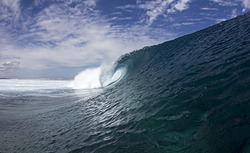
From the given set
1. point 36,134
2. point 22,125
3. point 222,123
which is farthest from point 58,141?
point 222,123

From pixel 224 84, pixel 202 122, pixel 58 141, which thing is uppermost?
pixel 224 84

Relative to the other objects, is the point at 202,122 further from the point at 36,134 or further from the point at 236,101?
the point at 36,134

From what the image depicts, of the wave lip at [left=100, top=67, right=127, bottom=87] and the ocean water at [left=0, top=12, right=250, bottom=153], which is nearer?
the ocean water at [left=0, top=12, right=250, bottom=153]

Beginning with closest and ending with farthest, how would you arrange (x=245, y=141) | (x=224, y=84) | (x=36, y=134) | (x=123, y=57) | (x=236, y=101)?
1. (x=245, y=141)
2. (x=236, y=101)
3. (x=224, y=84)
4. (x=36, y=134)
5. (x=123, y=57)

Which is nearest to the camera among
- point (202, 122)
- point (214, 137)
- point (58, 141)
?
point (214, 137)

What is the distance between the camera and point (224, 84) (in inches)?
169

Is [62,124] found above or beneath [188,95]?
beneath

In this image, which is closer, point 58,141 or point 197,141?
point 197,141

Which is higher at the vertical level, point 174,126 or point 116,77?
point 116,77

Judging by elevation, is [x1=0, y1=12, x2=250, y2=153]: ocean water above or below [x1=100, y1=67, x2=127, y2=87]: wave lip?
below

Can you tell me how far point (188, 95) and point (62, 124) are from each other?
16.2ft

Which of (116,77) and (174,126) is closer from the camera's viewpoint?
(174,126)

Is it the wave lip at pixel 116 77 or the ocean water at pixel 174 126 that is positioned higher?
the wave lip at pixel 116 77

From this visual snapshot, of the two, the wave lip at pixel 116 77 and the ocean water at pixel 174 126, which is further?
the wave lip at pixel 116 77
